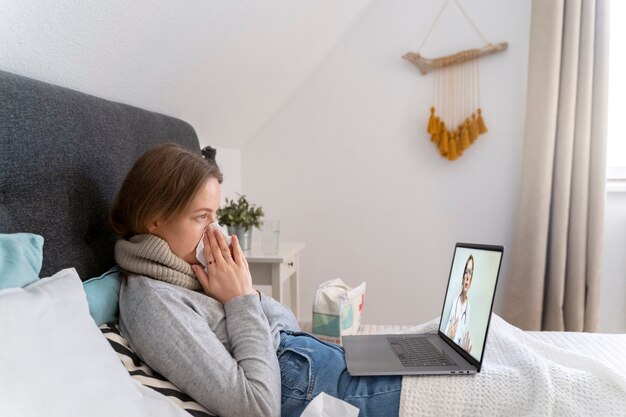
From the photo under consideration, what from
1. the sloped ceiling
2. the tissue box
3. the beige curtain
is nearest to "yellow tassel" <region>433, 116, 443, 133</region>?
the beige curtain

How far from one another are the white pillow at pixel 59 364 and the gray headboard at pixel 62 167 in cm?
24

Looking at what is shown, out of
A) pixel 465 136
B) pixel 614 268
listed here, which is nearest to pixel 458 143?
pixel 465 136

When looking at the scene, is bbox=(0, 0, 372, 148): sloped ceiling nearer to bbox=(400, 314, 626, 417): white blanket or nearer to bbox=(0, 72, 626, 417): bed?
bbox=(0, 72, 626, 417): bed

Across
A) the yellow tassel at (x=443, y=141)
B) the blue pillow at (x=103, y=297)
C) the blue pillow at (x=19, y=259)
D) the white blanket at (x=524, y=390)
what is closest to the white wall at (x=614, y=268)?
the yellow tassel at (x=443, y=141)

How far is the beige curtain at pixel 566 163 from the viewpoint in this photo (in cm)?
229

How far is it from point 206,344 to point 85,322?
0.23 meters

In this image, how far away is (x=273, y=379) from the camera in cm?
91

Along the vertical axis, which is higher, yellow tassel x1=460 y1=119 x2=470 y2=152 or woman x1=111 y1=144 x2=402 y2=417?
yellow tassel x1=460 y1=119 x2=470 y2=152

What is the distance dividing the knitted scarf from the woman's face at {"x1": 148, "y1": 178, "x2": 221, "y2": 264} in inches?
1.5

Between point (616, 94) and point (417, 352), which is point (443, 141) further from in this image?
point (417, 352)

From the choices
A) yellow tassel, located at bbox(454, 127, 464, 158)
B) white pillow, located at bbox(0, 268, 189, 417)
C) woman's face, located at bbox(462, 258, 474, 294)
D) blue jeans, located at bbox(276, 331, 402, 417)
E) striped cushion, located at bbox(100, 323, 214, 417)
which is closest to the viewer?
white pillow, located at bbox(0, 268, 189, 417)

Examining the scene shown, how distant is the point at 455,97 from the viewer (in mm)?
2559

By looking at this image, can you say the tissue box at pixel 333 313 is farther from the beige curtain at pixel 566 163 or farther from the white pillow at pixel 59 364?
the beige curtain at pixel 566 163

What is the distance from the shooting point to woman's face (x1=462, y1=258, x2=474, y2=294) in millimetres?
1190
